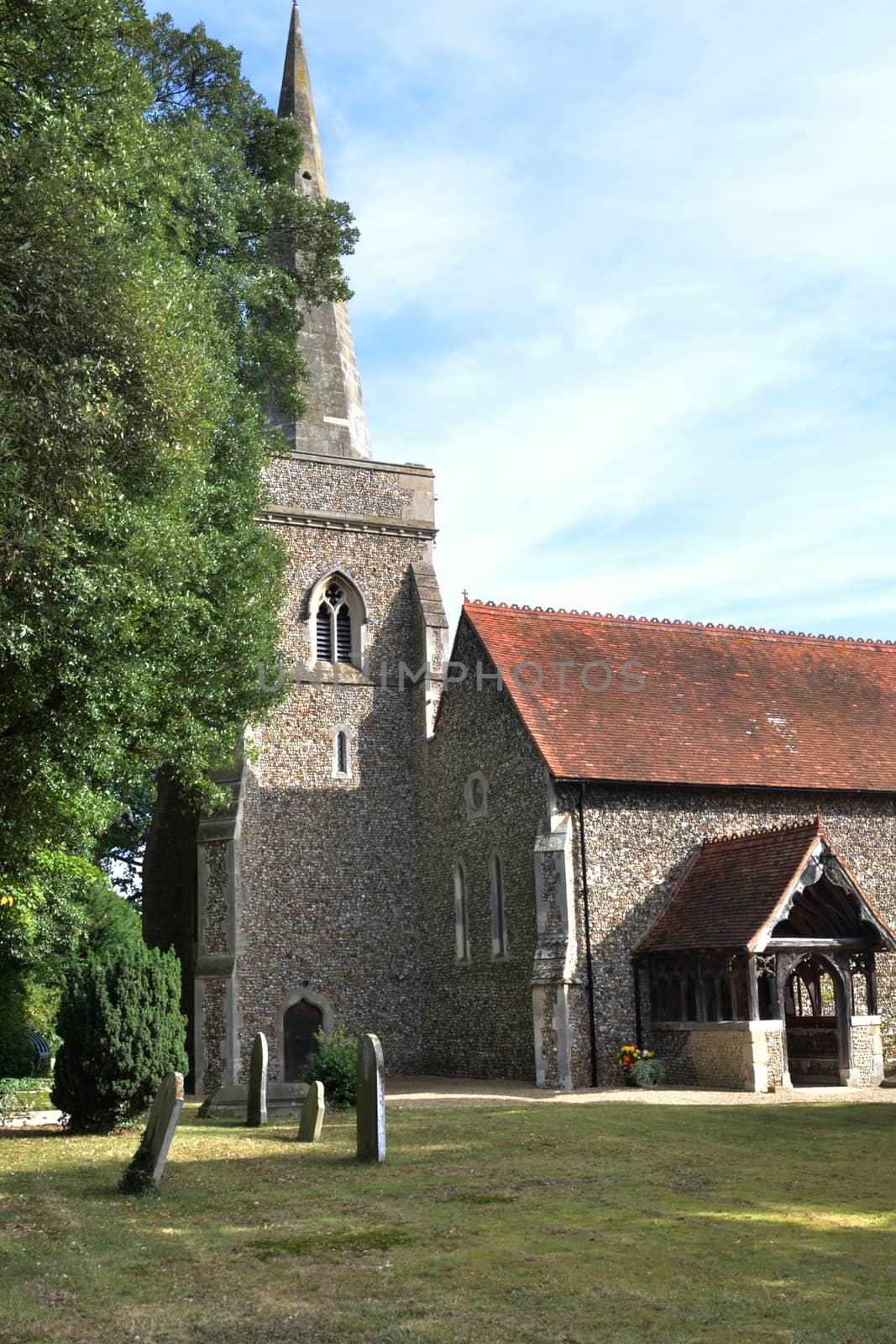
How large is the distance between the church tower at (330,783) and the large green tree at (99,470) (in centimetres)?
628

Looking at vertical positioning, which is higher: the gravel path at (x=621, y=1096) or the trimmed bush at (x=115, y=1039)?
the trimmed bush at (x=115, y=1039)

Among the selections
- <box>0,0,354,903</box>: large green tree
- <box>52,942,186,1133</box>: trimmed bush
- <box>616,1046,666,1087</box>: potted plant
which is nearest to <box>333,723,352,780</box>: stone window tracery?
<box>0,0,354,903</box>: large green tree

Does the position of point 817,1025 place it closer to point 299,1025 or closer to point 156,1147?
point 299,1025

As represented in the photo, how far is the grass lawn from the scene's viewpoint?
658 cm

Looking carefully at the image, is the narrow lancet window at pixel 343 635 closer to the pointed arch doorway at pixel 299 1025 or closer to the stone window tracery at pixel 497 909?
the stone window tracery at pixel 497 909

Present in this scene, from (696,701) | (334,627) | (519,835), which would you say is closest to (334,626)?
Answer: (334,627)

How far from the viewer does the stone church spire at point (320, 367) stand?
27.9 m

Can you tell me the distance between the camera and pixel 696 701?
80.6ft

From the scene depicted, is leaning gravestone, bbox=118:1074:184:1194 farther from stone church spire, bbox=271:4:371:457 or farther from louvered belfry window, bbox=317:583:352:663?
stone church spire, bbox=271:4:371:457

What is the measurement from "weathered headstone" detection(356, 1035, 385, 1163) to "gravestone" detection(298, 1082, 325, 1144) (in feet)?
6.14

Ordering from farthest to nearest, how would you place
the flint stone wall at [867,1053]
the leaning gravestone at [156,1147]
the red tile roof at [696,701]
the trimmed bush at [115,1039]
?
the red tile roof at [696,701]
the flint stone wall at [867,1053]
the trimmed bush at [115,1039]
the leaning gravestone at [156,1147]

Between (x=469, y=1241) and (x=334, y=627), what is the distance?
19020mm

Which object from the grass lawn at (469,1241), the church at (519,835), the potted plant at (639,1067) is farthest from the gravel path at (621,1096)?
the grass lawn at (469,1241)

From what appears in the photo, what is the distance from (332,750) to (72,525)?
14.5 metres
